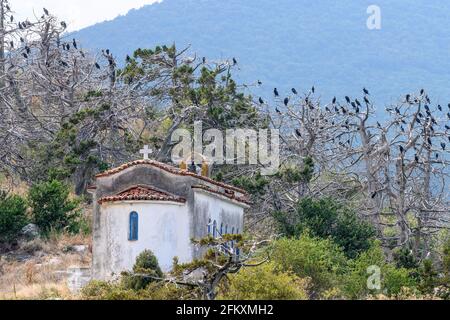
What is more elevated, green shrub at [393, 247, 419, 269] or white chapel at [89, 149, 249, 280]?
white chapel at [89, 149, 249, 280]

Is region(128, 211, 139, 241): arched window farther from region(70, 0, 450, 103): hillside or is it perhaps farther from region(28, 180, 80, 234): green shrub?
region(70, 0, 450, 103): hillside

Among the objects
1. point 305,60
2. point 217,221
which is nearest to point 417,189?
point 217,221

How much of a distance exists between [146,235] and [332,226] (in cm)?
1123

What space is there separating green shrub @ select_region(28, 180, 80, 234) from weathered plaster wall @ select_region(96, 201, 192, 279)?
8312 mm

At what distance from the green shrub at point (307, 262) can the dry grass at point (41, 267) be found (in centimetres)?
657

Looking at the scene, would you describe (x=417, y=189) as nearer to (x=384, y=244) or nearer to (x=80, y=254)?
(x=384, y=244)

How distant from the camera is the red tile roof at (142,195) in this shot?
4294cm

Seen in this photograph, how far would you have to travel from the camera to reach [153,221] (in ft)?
141

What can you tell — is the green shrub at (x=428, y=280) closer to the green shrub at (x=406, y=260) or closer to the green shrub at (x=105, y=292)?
the green shrub at (x=406, y=260)

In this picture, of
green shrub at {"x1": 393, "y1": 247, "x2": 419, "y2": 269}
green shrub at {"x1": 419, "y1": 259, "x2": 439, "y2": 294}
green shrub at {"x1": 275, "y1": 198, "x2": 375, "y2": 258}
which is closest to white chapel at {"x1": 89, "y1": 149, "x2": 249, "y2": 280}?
green shrub at {"x1": 419, "y1": 259, "x2": 439, "y2": 294}

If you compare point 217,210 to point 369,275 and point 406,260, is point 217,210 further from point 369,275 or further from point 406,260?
point 406,260

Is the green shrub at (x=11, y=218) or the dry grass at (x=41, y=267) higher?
the green shrub at (x=11, y=218)

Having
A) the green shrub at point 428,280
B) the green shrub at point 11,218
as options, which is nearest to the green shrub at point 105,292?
the green shrub at point 428,280

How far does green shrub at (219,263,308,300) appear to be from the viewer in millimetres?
37969
